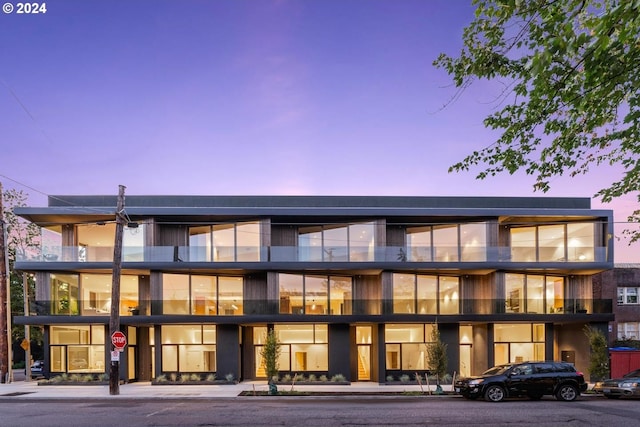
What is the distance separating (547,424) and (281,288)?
1537cm

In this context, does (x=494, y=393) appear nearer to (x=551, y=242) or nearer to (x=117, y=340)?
(x=551, y=242)

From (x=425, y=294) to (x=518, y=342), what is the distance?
5.86 metres

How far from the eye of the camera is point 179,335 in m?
25.9

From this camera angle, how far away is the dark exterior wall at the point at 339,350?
25219mm

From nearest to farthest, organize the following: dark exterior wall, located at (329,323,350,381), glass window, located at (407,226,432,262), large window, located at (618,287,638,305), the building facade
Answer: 1. dark exterior wall, located at (329,323,350,381)
2. glass window, located at (407,226,432,262)
3. the building facade
4. large window, located at (618,287,638,305)

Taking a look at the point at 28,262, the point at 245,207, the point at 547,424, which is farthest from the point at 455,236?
the point at 28,262

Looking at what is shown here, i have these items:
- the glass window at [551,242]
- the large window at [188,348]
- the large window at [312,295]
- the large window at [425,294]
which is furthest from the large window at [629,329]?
the large window at [188,348]

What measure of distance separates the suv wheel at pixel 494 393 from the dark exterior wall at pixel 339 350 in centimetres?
893

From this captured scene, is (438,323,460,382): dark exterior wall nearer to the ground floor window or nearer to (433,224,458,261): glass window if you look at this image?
the ground floor window

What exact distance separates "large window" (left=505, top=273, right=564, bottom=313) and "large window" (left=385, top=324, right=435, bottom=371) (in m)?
4.79

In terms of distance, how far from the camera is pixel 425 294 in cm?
2639

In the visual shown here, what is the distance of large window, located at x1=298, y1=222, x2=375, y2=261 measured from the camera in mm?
25641

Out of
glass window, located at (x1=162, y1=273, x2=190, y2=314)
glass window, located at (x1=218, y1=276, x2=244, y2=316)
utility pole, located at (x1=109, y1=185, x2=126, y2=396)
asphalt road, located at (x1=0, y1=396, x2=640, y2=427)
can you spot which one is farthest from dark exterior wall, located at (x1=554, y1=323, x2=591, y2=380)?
utility pole, located at (x1=109, y1=185, x2=126, y2=396)

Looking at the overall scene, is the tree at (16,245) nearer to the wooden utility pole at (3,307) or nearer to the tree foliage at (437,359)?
the wooden utility pole at (3,307)
